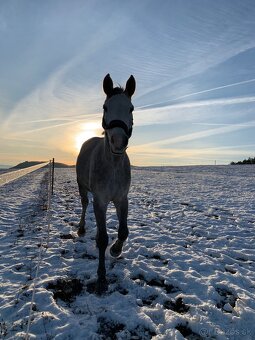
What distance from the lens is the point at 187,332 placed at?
3652 millimetres

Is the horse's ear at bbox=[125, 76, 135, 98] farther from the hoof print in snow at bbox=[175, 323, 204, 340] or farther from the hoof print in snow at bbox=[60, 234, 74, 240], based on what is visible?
the hoof print in snow at bbox=[60, 234, 74, 240]

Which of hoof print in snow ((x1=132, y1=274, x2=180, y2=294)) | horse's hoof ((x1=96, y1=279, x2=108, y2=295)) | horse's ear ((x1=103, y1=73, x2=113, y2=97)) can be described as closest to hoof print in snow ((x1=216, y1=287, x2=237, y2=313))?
hoof print in snow ((x1=132, y1=274, x2=180, y2=294))

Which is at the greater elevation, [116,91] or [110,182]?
[116,91]

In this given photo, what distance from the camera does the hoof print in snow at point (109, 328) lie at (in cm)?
351

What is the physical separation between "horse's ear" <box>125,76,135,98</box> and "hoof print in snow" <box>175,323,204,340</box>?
3.69 meters

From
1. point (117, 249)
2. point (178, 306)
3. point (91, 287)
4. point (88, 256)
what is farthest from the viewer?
point (88, 256)

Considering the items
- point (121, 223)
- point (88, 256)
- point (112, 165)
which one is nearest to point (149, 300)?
point (121, 223)

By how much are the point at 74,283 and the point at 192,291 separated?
2.02 metres

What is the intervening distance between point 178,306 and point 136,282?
918 millimetres

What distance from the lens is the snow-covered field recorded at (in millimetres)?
3682

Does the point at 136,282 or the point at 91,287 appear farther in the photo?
the point at 136,282

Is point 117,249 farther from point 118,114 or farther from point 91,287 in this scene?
point 118,114

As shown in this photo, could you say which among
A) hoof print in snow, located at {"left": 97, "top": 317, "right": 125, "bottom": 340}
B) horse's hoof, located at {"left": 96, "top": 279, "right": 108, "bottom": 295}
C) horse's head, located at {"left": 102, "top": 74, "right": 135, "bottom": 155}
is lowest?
hoof print in snow, located at {"left": 97, "top": 317, "right": 125, "bottom": 340}

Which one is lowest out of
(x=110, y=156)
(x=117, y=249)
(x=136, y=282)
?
(x=136, y=282)
